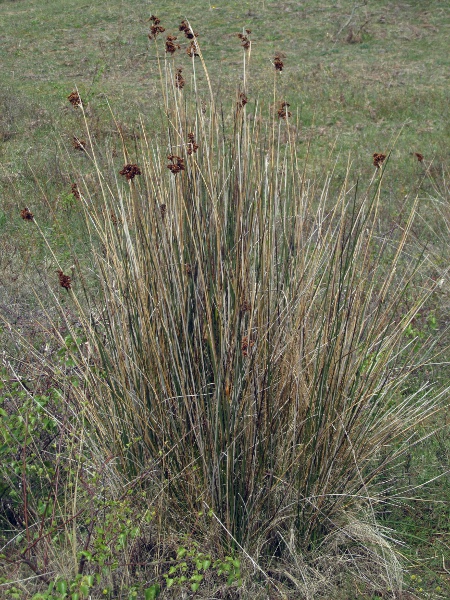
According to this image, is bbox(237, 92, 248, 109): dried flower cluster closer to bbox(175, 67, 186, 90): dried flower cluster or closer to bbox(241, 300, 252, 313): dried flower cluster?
bbox(175, 67, 186, 90): dried flower cluster

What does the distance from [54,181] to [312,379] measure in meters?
5.45

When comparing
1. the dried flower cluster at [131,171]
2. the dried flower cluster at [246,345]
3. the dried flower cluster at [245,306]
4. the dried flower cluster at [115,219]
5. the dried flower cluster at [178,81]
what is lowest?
A: the dried flower cluster at [246,345]

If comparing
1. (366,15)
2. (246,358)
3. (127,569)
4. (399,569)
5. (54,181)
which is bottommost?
(366,15)

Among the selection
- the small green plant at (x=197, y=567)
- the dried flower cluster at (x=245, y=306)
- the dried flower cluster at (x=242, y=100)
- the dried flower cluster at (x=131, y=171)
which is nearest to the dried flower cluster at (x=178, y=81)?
the dried flower cluster at (x=242, y=100)

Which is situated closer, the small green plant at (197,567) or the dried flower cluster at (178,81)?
the small green plant at (197,567)

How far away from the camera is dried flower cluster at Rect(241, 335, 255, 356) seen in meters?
2.37

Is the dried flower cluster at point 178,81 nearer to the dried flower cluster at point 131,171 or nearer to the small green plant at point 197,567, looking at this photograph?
the dried flower cluster at point 131,171

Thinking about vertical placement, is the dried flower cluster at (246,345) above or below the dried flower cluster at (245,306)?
below

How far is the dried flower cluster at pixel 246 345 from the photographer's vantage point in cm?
237

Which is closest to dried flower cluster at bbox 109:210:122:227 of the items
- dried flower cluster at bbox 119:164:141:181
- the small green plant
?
dried flower cluster at bbox 119:164:141:181

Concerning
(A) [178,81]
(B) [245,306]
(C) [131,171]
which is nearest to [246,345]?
(B) [245,306]

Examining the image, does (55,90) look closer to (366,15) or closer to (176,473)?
(366,15)

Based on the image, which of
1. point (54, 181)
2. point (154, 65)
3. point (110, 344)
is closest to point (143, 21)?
point (154, 65)

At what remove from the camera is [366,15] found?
52.6 ft
